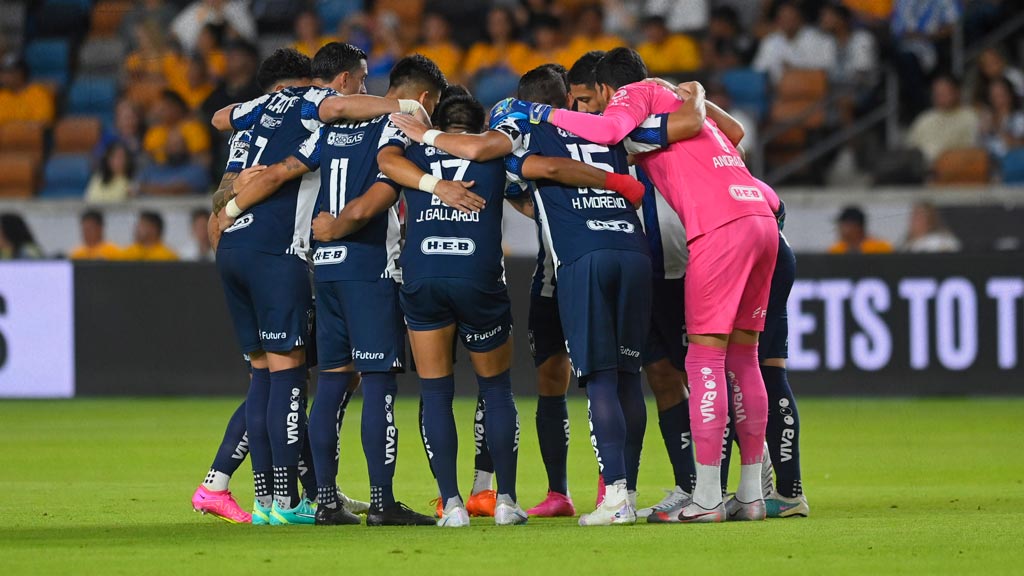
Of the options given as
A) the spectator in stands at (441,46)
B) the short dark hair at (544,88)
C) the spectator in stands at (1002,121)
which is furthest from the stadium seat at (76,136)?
the short dark hair at (544,88)

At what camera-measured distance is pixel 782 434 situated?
7.89 m

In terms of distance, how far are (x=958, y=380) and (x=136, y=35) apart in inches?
441

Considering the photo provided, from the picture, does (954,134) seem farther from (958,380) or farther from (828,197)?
(958,380)

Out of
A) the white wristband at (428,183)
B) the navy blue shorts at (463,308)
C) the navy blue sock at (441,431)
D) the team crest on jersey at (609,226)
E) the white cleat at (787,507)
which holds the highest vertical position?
the white wristband at (428,183)

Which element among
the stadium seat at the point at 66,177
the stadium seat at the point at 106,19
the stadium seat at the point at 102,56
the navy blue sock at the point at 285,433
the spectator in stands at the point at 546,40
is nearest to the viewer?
the navy blue sock at the point at 285,433

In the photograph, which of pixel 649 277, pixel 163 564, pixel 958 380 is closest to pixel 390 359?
pixel 649 277

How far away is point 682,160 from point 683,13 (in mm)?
11835

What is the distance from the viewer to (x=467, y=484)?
9.41 meters

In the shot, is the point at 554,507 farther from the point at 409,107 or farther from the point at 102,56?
the point at 102,56

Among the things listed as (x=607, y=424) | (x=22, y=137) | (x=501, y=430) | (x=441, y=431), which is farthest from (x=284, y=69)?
(x=22, y=137)

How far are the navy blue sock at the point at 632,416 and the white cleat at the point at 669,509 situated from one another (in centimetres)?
15

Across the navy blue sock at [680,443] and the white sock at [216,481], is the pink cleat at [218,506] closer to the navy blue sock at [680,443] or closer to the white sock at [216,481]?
the white sock at [216,481]

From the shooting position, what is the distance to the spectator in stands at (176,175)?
57.3ft

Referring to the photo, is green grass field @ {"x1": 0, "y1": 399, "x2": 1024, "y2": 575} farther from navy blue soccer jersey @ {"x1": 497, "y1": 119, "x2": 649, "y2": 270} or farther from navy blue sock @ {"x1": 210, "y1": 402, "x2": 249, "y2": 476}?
navy blue soccer jersey @ {"x1": 497, "y1": 119, "x2": 649, "y2": 270}
